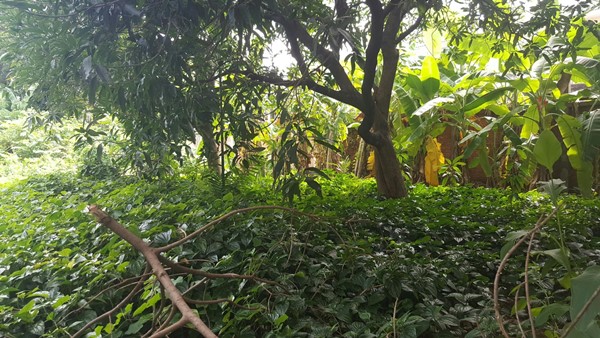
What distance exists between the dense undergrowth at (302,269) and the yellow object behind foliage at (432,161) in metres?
1.56

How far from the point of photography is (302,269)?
1769 mm

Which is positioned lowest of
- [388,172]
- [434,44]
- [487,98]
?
[388,172]

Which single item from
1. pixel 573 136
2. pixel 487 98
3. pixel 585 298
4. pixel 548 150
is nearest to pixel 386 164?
pixel 487 98

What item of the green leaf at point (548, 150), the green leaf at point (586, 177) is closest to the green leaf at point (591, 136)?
the green leaf at point (586, 177)

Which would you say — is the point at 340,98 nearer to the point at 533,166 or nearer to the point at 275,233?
the point at 275,233

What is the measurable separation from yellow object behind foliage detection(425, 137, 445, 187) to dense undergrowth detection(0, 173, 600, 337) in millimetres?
1562

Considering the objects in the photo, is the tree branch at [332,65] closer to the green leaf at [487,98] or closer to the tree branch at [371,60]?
the tree branch at [371,60]

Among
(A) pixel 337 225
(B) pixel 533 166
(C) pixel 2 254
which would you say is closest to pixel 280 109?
(A) pixel 337 225

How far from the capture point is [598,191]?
399cm

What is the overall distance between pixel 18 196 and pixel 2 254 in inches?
87.2

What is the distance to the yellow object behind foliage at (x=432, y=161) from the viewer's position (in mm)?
4367

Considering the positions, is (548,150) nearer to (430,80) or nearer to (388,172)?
(388,172)

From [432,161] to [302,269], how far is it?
9.75 ft

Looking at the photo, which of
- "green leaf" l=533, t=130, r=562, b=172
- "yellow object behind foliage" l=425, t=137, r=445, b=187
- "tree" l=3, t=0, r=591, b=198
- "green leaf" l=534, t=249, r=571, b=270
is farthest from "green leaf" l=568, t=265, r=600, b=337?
"yellow object behind foliage" l=425, t=137, r=445, b=187
